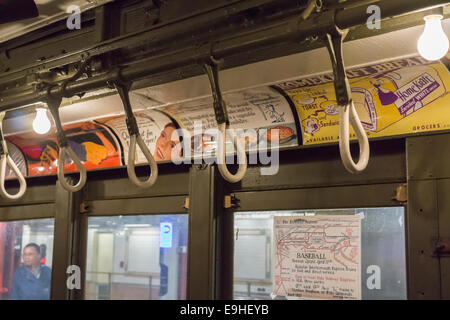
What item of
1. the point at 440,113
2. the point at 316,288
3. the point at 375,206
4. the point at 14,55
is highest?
the point at 14,55

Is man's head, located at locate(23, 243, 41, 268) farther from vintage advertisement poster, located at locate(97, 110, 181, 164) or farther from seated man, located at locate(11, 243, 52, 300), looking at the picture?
vintage advertisement poster, located at locate(97, 110, 181, 164)

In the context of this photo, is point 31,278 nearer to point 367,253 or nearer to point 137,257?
point 137,257

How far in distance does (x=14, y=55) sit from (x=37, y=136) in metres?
1.18

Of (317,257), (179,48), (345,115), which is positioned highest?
(179,48)

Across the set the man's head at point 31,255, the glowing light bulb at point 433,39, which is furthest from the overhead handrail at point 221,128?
the man's head at point 31,255

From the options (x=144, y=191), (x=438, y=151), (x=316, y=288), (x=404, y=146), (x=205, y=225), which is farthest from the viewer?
(x=144, y=191)

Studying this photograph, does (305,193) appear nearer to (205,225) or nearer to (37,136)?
(205,225)

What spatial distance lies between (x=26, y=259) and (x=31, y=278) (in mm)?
204

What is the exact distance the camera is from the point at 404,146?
9.50 feet

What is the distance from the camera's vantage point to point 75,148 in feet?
14.4

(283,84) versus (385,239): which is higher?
(283,84)

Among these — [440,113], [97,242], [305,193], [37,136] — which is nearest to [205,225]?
[305,193]

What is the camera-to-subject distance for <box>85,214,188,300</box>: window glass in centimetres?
387

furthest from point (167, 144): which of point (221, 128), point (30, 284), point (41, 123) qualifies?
point (30, 284)
